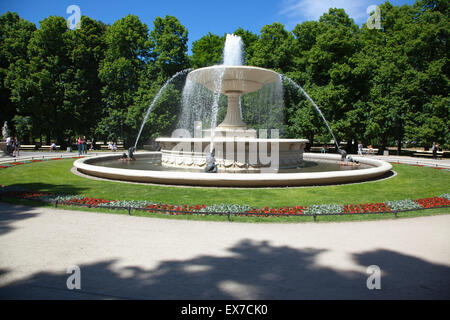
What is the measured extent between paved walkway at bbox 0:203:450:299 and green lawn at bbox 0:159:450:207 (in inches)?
75.8

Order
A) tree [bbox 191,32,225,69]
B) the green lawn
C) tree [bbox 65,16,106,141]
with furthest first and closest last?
tree [bbox 191,32,225,69] < tree [bbox 65,16,106,141] < the green lawn

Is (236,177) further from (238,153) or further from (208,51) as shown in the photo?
(208,51)

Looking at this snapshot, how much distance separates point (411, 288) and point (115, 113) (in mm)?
35038

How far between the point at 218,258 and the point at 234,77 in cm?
1301

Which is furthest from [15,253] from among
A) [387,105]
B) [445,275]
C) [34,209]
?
[387,105]

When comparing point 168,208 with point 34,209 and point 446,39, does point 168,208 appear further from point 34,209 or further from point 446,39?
point 446,39

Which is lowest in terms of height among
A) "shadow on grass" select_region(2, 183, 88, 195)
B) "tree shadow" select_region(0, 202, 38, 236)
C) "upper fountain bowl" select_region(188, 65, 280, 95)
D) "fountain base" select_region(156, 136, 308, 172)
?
"tree shadow" select_region(0, 202, 38, 236)

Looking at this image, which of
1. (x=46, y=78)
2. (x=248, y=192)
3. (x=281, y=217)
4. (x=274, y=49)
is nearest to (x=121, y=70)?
(x=46, y=78)

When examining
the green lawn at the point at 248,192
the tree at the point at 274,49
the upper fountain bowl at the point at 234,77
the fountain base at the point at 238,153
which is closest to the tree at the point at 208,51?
the tree at the point at 274,49

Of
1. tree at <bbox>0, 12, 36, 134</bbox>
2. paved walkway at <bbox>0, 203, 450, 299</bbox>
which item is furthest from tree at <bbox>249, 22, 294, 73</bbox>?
paved walkway at <bbox>0, 203, 450, 299</bbox>

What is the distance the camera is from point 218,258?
493 centimetres

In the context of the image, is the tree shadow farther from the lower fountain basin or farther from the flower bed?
the lower fountain basin

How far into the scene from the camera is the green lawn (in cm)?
904

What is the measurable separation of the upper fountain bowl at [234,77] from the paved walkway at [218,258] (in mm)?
10654
